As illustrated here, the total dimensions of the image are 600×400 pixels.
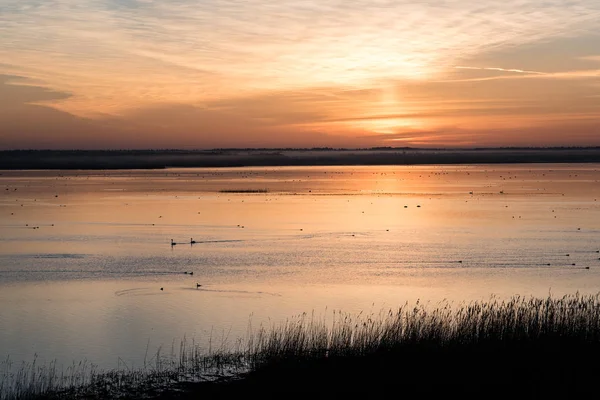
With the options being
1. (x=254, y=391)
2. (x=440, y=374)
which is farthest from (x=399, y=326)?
(x=254, y=391)

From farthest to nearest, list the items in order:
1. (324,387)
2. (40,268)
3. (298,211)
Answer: (298,211)
(40,268)
(324,387)

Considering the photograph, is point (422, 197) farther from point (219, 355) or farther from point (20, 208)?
point (219, 355)

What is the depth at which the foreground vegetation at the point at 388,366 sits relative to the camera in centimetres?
1008

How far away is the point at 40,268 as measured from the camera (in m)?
22.9

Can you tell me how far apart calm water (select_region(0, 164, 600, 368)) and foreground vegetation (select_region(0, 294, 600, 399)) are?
5.25ft

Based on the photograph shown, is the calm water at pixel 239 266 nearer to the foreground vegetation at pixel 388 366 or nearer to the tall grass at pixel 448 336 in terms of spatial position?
the foreground vegetation at pixel 388 366

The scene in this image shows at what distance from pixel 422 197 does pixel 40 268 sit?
39180 mm

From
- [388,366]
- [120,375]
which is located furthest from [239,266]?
[388,366]

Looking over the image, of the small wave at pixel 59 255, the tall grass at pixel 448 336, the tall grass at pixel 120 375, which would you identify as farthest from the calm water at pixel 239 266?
the tall grass at pixel 448 336

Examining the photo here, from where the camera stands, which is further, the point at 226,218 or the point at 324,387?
the point at 226,218

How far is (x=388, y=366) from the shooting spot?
1100 cm

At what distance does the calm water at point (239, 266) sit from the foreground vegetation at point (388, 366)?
63.0 inches

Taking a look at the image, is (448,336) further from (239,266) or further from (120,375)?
(239,266)

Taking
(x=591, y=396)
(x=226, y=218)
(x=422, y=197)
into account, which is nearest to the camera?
(x=591, y=396)
